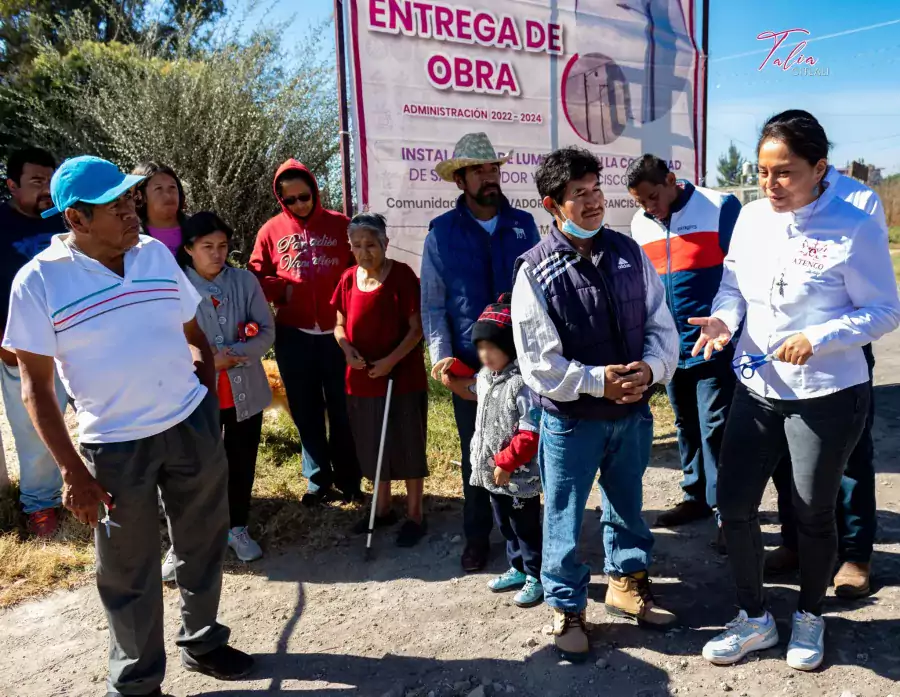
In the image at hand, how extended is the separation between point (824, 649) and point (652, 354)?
1.34 m

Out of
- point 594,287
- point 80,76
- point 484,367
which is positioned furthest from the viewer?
point 80,76

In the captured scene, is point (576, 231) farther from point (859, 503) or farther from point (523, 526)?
point (859, 503)

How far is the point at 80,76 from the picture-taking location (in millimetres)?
9352

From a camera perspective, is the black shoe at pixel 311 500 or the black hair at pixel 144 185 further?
the black shoe at pixel 311 500


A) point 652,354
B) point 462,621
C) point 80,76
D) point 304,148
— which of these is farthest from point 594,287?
point 80,76

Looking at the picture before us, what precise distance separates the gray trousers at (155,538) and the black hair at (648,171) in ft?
7.98

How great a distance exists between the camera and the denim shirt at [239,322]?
3695mm

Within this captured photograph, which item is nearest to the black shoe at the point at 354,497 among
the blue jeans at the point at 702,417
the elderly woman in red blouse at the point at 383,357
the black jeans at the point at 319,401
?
the black jeans at the point at 319,401

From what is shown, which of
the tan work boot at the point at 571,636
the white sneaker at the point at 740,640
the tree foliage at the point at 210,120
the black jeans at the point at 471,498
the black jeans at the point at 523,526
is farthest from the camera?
the tree foliage at the point at 210,120

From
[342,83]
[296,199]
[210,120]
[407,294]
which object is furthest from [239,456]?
[210,120]

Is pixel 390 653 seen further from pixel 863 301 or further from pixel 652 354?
pixel 863 301

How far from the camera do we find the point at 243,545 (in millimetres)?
3863

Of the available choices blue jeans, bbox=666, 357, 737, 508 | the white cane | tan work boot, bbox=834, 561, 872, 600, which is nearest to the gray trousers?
the white cane

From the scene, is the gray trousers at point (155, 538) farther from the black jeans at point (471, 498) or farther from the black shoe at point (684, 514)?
the black shoe at point (684, 514)
